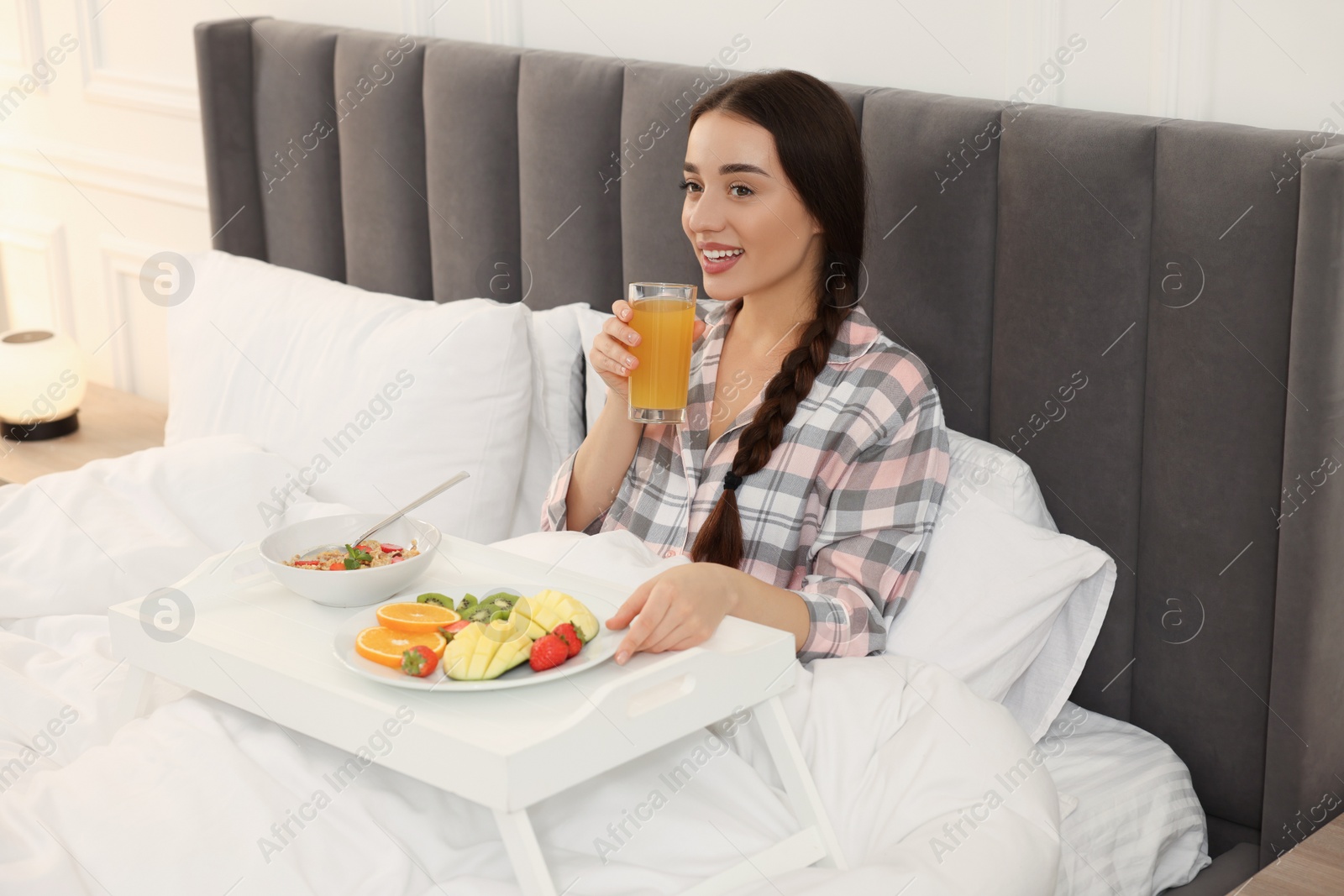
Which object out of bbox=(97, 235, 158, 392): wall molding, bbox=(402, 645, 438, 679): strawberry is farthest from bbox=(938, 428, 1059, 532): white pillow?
bbox=(97, 235, 158, 392): wall molding

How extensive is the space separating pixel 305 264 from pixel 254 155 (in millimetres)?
249

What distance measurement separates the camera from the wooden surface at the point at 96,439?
2.43 metres

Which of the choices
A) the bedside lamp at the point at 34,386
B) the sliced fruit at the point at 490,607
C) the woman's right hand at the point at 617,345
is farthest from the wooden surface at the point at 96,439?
the sliced fruit at the point at 490,607

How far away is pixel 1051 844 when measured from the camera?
116 cm

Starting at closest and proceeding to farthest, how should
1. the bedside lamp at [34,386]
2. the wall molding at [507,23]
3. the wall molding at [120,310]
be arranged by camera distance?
the wall molding at [507,23]
the bedside lamp at [34,386]
the wall molding at [120,310]

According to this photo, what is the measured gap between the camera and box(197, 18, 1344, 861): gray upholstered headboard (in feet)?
4.19

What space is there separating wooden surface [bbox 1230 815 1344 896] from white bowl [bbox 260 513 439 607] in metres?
0.82

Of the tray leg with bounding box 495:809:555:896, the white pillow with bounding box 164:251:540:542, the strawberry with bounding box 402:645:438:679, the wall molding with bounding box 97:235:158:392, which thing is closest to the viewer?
the tray leg with bounding box 495:809:555:896

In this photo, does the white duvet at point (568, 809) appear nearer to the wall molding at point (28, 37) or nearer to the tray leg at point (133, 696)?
the tray leg at point (133, 696)

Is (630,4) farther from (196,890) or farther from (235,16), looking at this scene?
(196,890)

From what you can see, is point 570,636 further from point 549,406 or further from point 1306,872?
point 549,406

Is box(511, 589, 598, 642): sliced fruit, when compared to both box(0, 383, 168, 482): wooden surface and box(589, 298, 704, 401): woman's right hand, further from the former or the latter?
box(0, 383, 168, 482): wooden surface

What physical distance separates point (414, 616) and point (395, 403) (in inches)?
29.8

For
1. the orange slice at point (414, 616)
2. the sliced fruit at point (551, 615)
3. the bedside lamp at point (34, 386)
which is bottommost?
the bedside lamp at point (34, 386)
